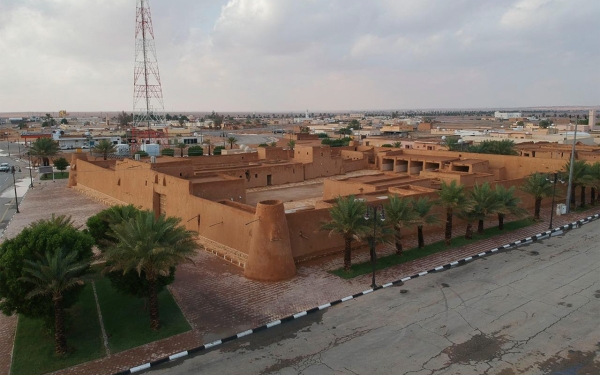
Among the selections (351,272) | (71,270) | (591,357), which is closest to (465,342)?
(591,357)

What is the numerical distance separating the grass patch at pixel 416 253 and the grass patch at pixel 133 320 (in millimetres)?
5842

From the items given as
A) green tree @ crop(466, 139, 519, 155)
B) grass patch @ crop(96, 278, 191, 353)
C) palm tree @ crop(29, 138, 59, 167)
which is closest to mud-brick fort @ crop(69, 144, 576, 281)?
green tree @ crop(466, 139, 519, 155)

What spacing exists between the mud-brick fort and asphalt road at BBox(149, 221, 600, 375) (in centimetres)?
372

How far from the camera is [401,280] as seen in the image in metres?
15.8

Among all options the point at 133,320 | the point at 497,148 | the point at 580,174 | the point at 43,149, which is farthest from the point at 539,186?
the point at 43,149

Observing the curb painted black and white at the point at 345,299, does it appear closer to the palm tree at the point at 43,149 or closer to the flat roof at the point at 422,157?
the flat roof at the point at 422,157

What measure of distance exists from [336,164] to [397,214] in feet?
85.1

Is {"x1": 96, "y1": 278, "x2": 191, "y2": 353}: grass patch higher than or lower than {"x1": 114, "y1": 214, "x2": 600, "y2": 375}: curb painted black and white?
higher

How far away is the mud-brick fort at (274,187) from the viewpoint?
16.2 metres

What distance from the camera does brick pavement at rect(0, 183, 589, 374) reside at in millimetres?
11391

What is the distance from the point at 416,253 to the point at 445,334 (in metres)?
6.91

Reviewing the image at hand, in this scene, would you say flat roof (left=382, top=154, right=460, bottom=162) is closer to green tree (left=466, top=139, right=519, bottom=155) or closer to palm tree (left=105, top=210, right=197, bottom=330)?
green tree (left=466, top=139, right=519, bottom=155)

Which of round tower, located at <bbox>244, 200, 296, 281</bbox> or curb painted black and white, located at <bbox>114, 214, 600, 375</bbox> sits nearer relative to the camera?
curb painted black and white, located at <bbox>114, 214, 600, 375</bbox>

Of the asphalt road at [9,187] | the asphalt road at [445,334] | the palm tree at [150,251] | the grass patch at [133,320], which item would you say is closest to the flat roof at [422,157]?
the asphalt road at [445,334]
